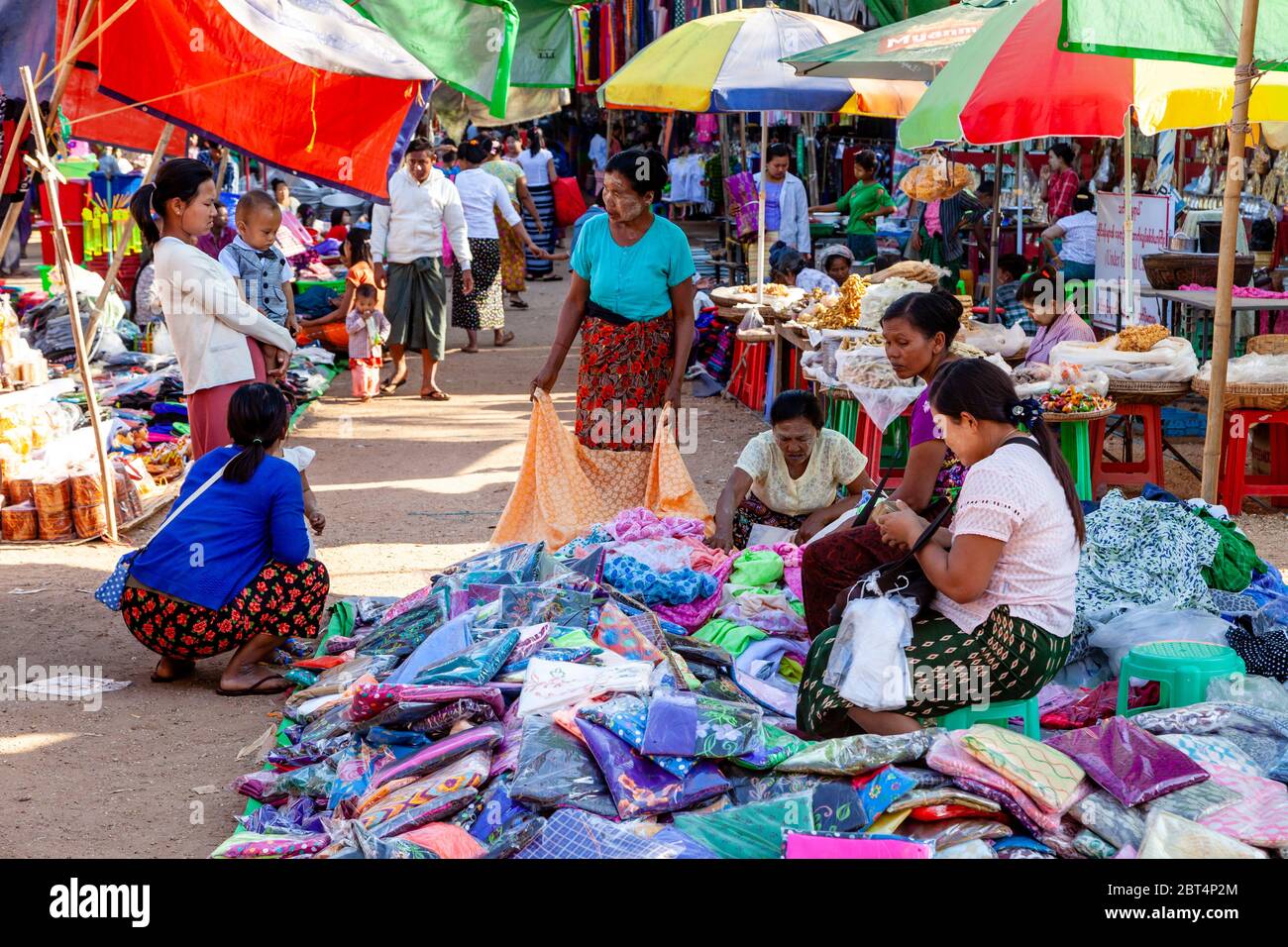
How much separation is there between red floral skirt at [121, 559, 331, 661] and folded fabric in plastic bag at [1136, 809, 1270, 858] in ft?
10.7

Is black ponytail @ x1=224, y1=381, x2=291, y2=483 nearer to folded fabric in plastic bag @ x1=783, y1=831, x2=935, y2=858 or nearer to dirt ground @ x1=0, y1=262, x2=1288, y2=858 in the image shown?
dirt ground @ x1=0, y1=262, x2=1288, y2=858

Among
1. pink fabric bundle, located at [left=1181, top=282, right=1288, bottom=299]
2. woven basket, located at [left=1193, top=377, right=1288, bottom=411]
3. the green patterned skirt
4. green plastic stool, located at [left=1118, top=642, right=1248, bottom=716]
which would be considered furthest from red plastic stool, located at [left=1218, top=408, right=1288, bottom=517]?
the green patterned skirt

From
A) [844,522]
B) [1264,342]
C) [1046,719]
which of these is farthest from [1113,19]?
[1264,342]

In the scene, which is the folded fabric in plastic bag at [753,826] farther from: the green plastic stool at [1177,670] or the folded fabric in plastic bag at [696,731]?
the green plastic stool at [1177,670]

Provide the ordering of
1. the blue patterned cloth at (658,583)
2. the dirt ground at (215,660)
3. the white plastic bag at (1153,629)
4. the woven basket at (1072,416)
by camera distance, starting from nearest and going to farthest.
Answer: the dirt ground at (215,660), the white plastic bag at (1153,629), the blue patterned cloth at (658,583), the woven basket at (1072,416)

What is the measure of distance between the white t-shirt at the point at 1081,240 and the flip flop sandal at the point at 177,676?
838 cm

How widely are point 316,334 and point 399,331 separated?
1.42 metres

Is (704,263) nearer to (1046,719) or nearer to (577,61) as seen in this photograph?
(577,61)

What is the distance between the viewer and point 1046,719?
4.61 meters

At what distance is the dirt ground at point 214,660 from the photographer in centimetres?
438

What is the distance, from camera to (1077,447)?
7.43 meters

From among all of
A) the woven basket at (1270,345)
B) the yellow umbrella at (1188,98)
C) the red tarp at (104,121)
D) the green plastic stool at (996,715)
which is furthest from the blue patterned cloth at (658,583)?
the red tarp at (104,121)

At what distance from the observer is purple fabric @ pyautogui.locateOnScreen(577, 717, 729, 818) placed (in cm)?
382

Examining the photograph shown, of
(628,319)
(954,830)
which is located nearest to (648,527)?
(628,319)
